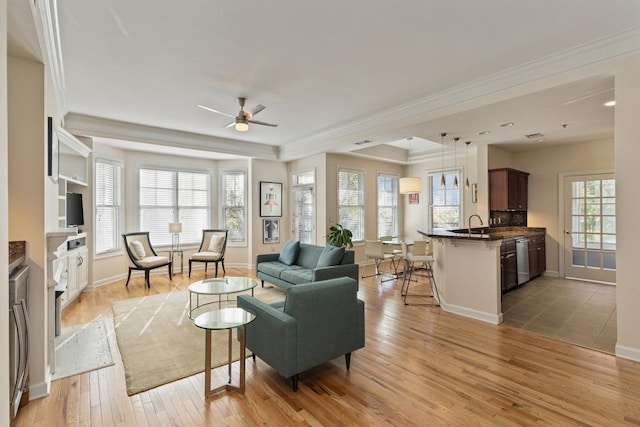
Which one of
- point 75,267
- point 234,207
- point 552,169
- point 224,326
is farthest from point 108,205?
point 552,169

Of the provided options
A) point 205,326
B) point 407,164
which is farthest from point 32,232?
point 407,164

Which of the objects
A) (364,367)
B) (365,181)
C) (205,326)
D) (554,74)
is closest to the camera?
(205,326)

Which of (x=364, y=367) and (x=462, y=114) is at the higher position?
(x=462, y=114)

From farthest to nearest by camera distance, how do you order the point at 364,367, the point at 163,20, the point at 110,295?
the point at 110,295, the point at 364,367, the point at 163,20

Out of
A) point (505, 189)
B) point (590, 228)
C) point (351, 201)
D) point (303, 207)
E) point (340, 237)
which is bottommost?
point (340, 237)

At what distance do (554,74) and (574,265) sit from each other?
15.1ft

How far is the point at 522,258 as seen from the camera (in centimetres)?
565

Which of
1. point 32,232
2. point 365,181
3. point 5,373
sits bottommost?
point 5,373

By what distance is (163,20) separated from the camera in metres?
2.59

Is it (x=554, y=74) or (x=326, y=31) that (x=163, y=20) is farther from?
(x=554, y=74)

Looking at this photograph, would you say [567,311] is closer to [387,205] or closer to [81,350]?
[387,205]

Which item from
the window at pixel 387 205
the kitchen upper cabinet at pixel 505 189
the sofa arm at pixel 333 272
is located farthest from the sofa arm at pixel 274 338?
the window at pixel 387 205

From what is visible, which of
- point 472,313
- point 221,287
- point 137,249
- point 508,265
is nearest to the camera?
point 221,287

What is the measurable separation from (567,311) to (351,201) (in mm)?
4443
